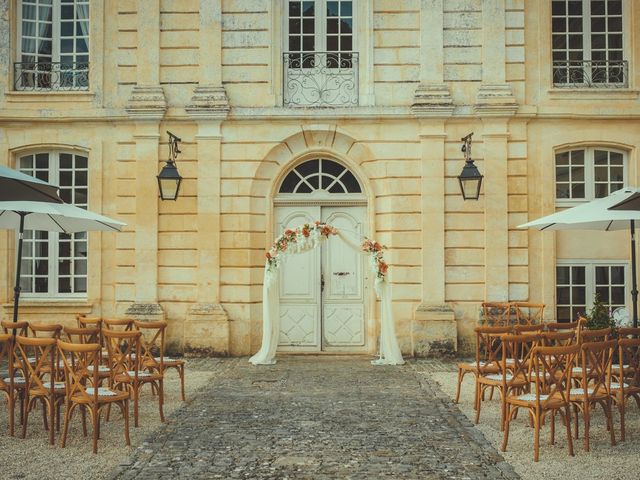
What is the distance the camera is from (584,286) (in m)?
12.7

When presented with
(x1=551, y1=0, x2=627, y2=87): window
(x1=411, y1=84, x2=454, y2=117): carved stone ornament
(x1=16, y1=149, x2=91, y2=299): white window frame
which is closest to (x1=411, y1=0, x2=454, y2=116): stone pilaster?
(x1=411, y1=84, x2=454, y2=117): carved stone ornament

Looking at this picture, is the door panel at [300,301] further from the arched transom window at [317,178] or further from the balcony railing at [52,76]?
the balcony railing at [52,76]

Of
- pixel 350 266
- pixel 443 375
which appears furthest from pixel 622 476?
pixel 350 266

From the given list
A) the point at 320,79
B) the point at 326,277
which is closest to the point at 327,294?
the point at 326,277

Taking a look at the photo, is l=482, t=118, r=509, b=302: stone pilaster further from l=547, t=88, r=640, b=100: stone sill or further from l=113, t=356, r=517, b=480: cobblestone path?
l=113, t=356, r=517, b=480: cobblestone path

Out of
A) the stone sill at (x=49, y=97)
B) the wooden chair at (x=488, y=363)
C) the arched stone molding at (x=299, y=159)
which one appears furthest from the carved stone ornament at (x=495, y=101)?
the stone sill at (x=49, y=97)

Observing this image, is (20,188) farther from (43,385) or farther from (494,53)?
(494,53)

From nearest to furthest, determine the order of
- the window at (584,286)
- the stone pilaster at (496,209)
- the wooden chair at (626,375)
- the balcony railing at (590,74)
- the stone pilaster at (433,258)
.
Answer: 1. the wooden chair at (626,375)
2. the stone pilaster at (433,258)
3. the stone pilaster at (496,209)
4. the window at (584,286)
5. the balcony railing at (590,74)

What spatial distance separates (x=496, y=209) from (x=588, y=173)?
Result: 162cm

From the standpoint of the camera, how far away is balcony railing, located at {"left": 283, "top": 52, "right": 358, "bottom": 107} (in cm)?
1284

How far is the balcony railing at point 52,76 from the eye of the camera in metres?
13.1

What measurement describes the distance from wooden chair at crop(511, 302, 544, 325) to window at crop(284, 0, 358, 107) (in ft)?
13.3

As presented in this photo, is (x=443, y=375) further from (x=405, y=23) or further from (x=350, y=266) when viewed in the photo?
(x=405, y=23)

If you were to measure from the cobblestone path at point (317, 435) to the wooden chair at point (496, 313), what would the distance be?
91.5 inches
